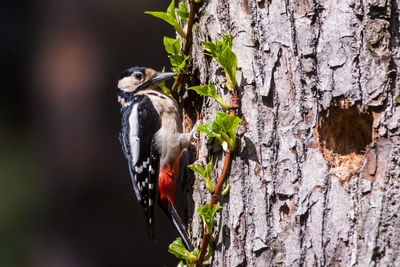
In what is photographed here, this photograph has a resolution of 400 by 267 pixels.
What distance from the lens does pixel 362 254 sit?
1918mm

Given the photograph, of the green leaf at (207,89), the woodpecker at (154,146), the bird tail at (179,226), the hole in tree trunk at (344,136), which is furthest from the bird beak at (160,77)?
the hole in tree trunk at (344,136)

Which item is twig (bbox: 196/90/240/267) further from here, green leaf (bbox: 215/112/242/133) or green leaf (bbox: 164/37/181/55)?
green leaf (bbox: 164/37/181/55)

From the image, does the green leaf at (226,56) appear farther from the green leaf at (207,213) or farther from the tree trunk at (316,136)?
the green leaf at (207,213)

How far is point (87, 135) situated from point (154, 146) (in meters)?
2.29

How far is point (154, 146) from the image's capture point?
321 centimetres

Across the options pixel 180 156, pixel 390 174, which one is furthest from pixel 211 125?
pixel 180 156

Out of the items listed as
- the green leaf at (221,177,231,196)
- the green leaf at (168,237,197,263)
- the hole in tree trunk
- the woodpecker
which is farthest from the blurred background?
the hole in tree trunk

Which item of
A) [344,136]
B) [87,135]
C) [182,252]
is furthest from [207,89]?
[87,135]

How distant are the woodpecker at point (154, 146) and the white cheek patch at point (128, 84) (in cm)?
18

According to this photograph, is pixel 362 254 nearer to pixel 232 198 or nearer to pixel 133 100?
pixel 232 198

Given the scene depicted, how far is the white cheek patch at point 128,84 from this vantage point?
353cm

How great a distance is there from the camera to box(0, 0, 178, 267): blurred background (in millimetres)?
5285

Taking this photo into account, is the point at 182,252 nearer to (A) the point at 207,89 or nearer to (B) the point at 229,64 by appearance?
(A) the point at 207,89

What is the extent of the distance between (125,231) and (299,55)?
146 inches
